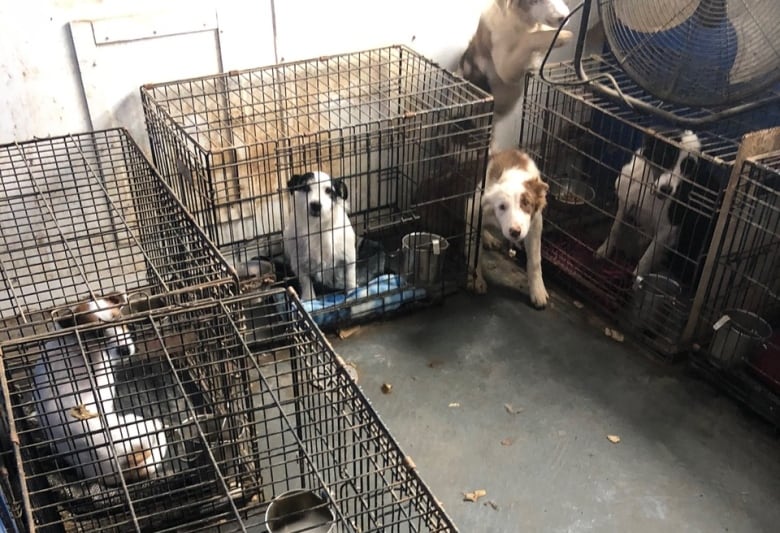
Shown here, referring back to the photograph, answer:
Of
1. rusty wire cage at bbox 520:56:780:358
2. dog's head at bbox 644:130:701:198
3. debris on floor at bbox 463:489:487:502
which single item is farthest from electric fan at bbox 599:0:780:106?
debris on floor at bbox 463:489:487:502

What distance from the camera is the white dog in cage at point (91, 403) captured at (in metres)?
1.75

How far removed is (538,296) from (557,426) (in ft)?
2.53

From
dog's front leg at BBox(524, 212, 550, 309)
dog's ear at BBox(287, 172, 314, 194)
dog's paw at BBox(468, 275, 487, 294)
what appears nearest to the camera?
dog's ear at BBox(287, 172, 314, 194)

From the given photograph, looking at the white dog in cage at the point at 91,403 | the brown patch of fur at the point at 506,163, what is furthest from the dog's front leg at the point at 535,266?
the white dog in cage at the point at 91,403

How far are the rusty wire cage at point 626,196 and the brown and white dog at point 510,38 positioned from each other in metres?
0.13

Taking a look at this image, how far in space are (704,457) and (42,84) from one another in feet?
8.97

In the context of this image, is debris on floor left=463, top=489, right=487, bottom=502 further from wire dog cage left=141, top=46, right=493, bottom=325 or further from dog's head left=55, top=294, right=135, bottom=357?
dog's head left=55, top=294, right=135, bottom=357

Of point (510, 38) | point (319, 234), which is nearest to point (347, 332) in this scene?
point (319, 234)

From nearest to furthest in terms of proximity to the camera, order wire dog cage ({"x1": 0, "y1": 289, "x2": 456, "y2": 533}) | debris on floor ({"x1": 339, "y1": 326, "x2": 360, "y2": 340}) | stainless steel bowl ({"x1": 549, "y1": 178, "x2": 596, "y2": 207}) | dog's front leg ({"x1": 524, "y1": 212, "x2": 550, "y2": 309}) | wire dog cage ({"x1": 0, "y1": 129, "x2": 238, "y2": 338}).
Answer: wire dog cage ({"x1": 0, "y1": 289, "x2": 456, "y2": 533}) → wire dog cage ({"x1": 0, "y1": 129, "x2": 238, "y2": 338}) → debris on floor ({"x1": 339, "y1": 326, "x2": 360, "y2": 340}) → dog's front leg ({"x1": 524, "y1": 212, "x2": 550, "y2": 309}) → stainless steel bowl ({"x1": 549, "y1": 178, "x2": 596, "y2": 207})

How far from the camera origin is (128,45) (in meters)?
2.83

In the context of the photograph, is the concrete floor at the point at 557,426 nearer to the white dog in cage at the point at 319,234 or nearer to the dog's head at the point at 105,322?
the white dog in cage at the point at 319,234

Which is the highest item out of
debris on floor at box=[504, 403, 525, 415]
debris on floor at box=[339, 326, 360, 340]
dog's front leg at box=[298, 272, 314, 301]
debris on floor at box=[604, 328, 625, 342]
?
dog's front leg at box=[298, 272, 314, 301]

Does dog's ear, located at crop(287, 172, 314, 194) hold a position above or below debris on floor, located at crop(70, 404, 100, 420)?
above

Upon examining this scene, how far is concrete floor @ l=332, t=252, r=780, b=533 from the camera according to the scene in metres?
2.38
